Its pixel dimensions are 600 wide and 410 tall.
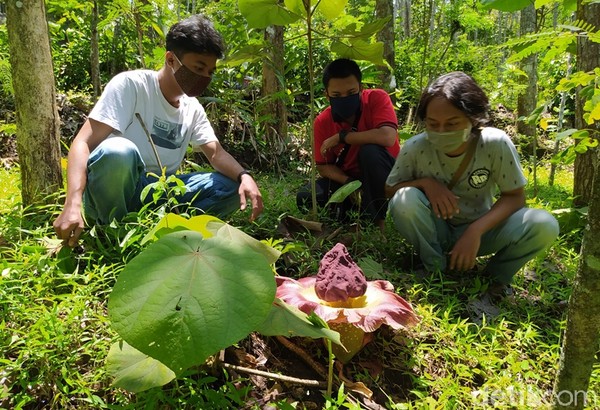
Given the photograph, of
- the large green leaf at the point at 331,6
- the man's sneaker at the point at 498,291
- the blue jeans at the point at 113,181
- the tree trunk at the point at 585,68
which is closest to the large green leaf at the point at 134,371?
the blue jeans at the point at 113,181

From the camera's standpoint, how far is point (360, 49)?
2512 mm

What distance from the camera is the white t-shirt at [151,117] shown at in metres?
2.19

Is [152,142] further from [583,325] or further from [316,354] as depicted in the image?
[583,325]

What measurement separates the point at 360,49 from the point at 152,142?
126 centimetres

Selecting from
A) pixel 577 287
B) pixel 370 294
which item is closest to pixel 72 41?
pixel 370 294

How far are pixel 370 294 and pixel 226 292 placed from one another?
792 mm

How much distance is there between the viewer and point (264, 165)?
472 centimetres

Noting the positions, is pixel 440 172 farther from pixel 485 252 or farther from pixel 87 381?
pixel 87 381

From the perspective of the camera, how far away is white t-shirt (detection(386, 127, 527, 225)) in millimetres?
2223

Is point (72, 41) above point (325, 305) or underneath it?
above

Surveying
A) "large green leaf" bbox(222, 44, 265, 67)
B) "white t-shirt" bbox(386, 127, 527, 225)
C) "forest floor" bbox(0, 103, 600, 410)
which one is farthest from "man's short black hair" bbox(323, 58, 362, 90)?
"forest floor" bbox(0, 103, 600, 410)

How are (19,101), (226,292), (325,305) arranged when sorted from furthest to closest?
(19,101), (325,305), (226,292)

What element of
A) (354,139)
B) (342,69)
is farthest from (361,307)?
(342,69)

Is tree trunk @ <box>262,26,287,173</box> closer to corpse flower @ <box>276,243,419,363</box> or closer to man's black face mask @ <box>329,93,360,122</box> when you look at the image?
man's black face mask @ <box>329,93,360,122</box>
